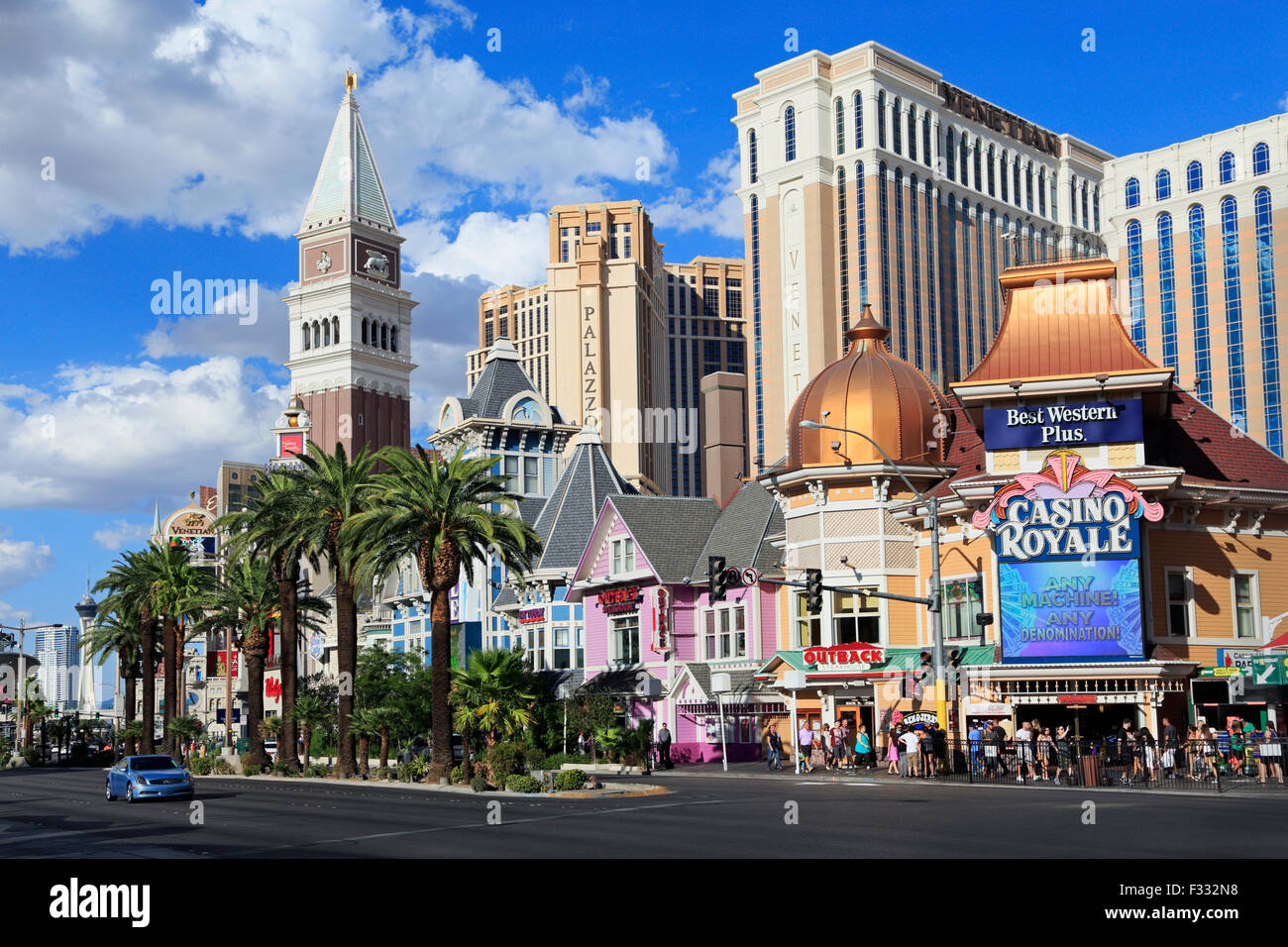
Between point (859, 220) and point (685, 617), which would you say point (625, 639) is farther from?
point (859, 220)

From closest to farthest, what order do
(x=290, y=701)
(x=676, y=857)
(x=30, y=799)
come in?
(x=676, y=857) < (x=30, y=799) < (x=290, y=701)

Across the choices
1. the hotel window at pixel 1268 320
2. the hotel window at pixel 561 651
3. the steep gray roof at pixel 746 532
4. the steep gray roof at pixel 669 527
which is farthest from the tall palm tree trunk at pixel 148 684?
the hotel window at pixel 1268 320

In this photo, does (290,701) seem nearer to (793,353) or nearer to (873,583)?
(873,583)

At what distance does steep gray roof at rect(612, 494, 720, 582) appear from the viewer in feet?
201

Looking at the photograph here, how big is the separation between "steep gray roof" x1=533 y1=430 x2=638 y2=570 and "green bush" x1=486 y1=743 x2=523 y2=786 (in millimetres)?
28871

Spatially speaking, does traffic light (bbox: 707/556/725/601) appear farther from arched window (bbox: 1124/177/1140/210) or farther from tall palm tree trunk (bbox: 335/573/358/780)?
arched window (bbox: 1124/177/1140/210)

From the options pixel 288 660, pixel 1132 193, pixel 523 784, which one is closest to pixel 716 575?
pixel 523 784

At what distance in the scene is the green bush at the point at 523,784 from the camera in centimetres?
3775

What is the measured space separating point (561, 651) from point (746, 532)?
47.0 ft

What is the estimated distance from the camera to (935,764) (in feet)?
130

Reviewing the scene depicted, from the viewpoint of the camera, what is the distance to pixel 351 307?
15038cm

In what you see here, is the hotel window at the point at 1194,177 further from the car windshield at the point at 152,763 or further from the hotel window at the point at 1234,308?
the car windshield at the point at 152,763

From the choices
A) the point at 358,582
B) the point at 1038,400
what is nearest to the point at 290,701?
the point at 358,582

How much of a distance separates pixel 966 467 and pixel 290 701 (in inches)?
1088
